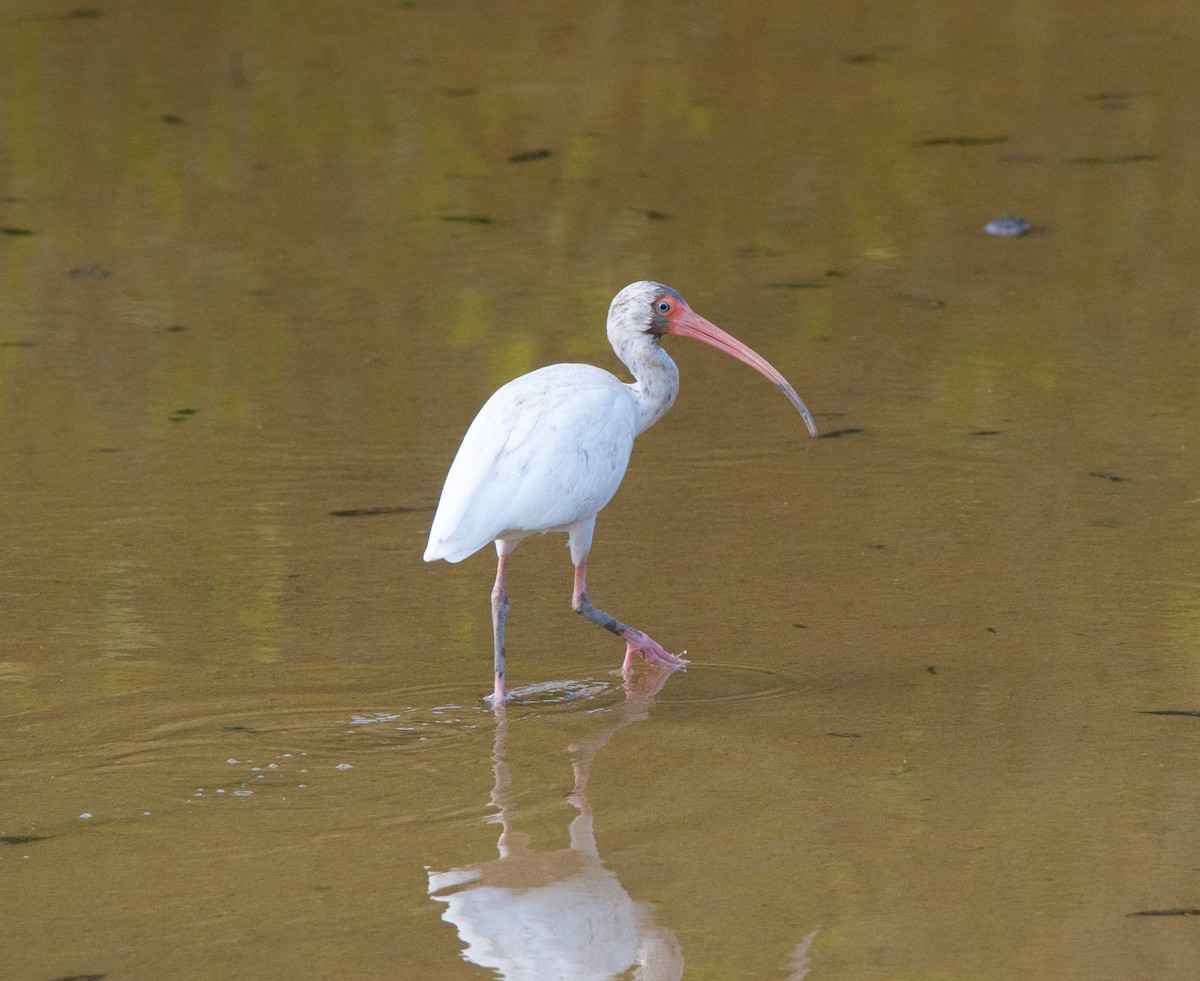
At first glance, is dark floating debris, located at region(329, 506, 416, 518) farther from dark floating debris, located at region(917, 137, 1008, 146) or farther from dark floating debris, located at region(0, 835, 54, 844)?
dark floating debris, located at region(917, 137, 1008, 146)

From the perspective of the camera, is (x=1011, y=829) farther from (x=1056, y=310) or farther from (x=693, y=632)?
(x=1056, y=310)

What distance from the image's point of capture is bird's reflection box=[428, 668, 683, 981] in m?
3.42

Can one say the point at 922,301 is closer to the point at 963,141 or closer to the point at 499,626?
the point at 963,141

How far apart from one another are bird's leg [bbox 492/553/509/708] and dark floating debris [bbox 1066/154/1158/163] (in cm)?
480

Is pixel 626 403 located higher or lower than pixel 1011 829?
higher

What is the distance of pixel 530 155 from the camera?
9.03m

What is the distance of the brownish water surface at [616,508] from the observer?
146 inches

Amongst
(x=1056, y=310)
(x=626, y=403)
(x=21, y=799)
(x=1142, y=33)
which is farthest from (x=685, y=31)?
(x=21, y=799)

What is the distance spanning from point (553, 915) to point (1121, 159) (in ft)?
19.8

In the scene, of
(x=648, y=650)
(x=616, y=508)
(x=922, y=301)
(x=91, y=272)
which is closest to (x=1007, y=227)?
(x=922, y=301)

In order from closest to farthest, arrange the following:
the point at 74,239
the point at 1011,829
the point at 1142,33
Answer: the point at 1011,829 → the point at 74,239 → the point at 1142,33

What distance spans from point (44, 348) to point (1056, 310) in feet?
11.9

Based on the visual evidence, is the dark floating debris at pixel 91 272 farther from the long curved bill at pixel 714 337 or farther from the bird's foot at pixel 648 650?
Answer: the bird's foot at pixel 648 650

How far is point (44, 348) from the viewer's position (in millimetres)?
7113
